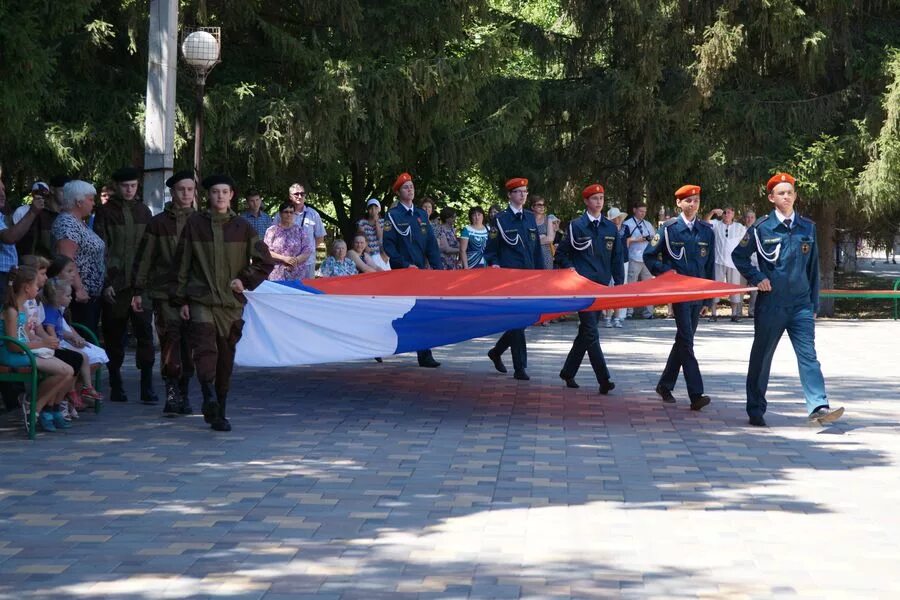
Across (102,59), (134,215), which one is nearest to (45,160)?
(102,59)

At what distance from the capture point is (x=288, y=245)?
1538 centimetres

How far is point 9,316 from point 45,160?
8.67 metres

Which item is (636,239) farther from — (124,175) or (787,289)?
(124,175)

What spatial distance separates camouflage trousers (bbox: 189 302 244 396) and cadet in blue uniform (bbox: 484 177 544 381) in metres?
3.96

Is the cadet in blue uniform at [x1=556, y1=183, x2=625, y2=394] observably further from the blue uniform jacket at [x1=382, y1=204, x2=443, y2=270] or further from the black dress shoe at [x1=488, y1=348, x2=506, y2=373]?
the blue uniform jacket at [x1=382, y1=204, x2=443, y2=270]

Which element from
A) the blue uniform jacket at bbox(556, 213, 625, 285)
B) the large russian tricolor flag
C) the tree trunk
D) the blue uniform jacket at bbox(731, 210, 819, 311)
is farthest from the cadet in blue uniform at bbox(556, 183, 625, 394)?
the tree trunk

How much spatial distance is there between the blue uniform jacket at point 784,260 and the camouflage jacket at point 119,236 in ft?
16.6

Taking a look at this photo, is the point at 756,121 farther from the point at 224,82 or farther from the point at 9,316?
the point at 9,316

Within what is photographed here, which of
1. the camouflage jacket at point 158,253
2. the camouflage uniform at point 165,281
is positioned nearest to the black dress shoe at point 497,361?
the camouflage uniform at point 165,281

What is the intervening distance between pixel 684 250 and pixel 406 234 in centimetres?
337

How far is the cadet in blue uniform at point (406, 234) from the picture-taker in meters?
14.5

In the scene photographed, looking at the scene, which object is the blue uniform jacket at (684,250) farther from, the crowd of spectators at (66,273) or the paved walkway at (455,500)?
the crowd of spectators at (66,273)

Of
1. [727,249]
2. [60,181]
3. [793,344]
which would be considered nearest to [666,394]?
[793,344]

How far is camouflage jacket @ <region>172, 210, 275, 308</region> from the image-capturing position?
10336 millimetres
